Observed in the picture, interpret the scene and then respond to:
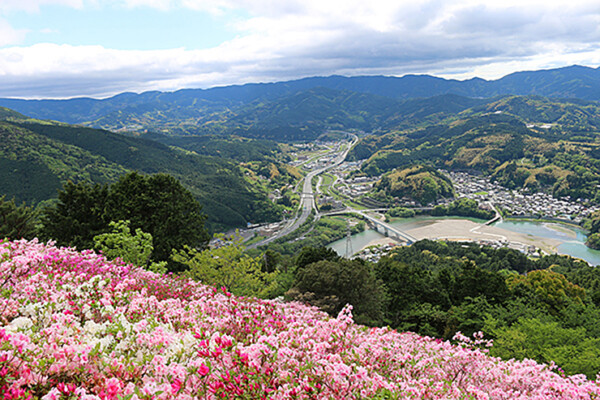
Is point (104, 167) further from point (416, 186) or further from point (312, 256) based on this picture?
point (312, 256)

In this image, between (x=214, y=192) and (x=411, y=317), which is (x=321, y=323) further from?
(x=214, y=192)

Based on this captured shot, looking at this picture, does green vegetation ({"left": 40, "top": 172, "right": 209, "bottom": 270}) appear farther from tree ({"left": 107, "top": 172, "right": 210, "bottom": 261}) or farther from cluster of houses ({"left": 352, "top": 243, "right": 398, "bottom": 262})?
cluster of houses ({"left": 352, "top": 243, "right": 398, "bottom": 262})

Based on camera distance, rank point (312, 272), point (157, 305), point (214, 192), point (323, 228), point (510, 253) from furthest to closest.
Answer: point (214, 192) < point (323, 228) < point (510, 253) < point (312, 272) < point (157, 305)

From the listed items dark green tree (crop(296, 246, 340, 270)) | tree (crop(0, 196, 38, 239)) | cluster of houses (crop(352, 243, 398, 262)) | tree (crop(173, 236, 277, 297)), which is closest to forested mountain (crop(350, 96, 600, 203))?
cluster of houses (crop(352, 243, 398, 262))

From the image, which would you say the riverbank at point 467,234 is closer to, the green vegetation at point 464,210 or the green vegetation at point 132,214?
the green vegetation at point 464,210

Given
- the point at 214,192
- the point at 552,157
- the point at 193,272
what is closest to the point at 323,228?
the point at 214,192

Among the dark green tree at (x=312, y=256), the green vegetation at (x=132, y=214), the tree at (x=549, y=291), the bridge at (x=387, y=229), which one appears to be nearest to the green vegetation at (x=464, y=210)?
the bridge at (x=387, y=229)

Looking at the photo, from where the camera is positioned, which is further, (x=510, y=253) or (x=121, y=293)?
(x=510, y=253)
